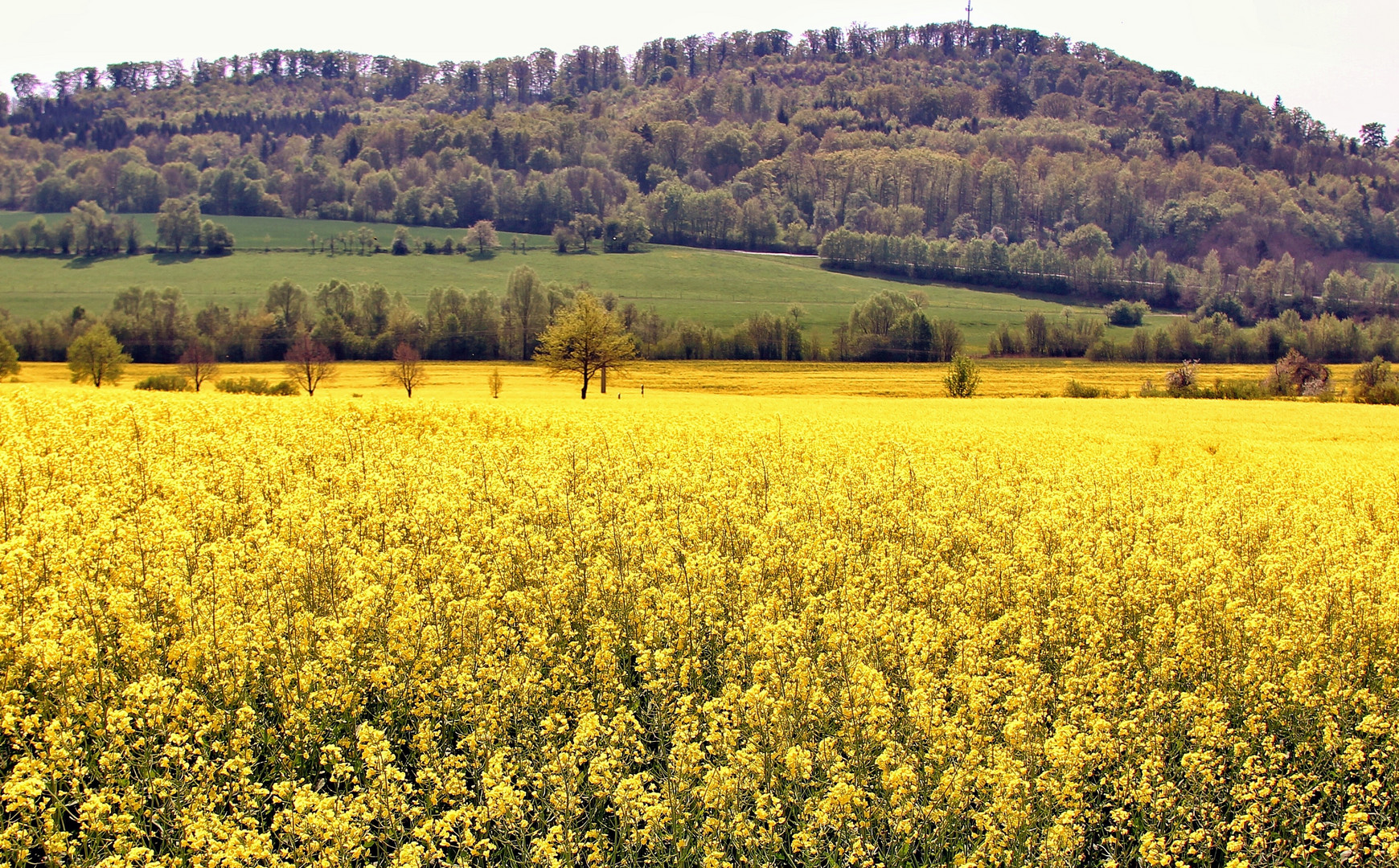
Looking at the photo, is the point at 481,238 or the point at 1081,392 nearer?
the point at 1081,392

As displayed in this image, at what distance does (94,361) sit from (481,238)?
115 meters

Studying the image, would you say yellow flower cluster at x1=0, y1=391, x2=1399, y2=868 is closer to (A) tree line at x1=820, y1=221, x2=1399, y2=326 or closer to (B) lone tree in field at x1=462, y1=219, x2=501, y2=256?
(A) tree line at x1=820, y1=221, x2=1399, y2=326

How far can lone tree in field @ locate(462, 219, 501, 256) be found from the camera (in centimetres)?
17436

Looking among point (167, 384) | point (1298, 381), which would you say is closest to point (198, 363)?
point (167, 384)

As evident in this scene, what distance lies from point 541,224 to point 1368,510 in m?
193

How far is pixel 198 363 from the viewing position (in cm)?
7544

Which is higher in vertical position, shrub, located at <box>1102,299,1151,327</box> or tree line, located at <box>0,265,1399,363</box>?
shrub, located at <box>1102,299,1151,327</box>

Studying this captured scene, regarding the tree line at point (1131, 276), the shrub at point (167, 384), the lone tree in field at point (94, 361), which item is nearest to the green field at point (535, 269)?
the tree line at point (1131, 276)

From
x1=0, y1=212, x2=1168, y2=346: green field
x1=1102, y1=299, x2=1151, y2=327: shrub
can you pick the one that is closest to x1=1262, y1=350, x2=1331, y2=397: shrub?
x1=0, y1=212, x2=1168, y2=346: green field

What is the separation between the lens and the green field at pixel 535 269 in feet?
425

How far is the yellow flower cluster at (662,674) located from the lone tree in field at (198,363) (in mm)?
56441

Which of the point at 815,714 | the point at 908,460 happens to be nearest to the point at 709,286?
the point at 908,460

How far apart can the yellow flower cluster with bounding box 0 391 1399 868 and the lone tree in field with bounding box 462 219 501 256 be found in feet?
546

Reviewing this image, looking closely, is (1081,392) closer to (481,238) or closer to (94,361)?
(94,361)
